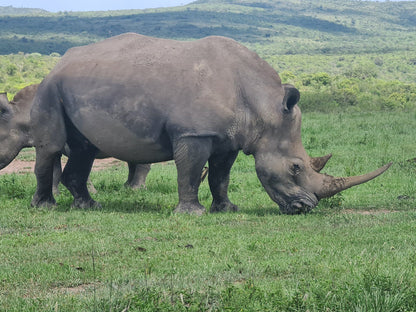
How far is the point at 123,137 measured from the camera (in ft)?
33.7

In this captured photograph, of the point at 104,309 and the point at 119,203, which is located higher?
the point at 104,309

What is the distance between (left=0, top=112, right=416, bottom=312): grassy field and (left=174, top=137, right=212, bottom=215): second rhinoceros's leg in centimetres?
35

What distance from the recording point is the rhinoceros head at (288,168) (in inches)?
403

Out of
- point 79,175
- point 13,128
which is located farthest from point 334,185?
point 13,128

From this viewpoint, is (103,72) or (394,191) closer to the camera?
(103,72)

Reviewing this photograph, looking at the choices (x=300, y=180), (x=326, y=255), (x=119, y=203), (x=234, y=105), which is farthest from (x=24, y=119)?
(x=326, y=255)

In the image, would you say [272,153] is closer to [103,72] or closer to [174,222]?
[174,222]

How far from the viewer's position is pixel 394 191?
40.4ft

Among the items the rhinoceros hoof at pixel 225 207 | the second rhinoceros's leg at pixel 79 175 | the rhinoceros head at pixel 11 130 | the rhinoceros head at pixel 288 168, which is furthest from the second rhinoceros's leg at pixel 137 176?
the rhinoceros head at pixel 288 168

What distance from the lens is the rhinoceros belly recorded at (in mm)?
10219

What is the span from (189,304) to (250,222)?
4.15 metres

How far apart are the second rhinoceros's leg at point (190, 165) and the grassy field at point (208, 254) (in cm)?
35

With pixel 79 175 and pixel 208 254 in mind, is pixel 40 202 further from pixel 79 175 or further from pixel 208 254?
pixel 208 254

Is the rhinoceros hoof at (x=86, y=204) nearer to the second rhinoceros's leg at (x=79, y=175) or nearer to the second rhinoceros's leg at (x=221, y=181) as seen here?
the second rhinoceros's leg at (x=79, y=175)
